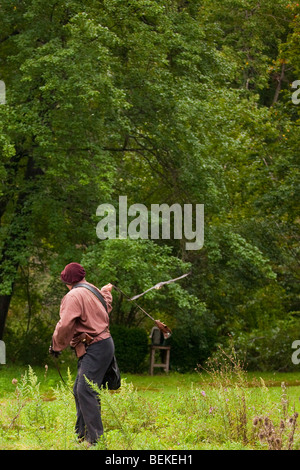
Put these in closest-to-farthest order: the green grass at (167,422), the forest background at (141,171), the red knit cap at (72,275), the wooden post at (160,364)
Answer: the green grass at (167,422) → the red knit cap at (72,275) → the forest background at (141,171) → the wooden post at (160,364)

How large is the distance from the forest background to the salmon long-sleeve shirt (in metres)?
6.64

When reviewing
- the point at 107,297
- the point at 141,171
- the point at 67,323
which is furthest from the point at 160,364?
the point at 67,323

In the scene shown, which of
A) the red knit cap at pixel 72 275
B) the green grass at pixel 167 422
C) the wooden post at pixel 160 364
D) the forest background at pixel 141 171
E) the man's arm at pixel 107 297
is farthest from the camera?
the wooden post at pixel 160 364

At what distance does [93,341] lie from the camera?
601 centimetres

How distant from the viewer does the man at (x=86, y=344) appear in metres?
5.89

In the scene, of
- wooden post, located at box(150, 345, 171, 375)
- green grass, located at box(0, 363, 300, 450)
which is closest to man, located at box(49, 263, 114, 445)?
green grass, located at box(0, 363, 300, 450)

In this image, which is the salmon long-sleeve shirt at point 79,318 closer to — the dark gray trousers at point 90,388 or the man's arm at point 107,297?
the dark gray trousers at point 90,388

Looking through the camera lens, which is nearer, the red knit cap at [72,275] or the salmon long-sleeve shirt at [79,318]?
the salmon long-sleeve shirt at [79,318]

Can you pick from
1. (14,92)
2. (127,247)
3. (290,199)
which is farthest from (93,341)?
(290,199)

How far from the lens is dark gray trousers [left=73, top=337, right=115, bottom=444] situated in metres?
5.89

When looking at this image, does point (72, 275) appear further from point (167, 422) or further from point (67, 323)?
point (167, 422)

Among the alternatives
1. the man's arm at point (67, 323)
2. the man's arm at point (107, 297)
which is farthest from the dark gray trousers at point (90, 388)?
the man's arm at point (107, 297)

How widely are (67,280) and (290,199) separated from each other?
38.7ft

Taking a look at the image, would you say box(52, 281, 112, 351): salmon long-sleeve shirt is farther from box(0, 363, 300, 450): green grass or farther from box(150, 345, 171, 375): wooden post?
box(150, 345, 171, 375): wooden post
